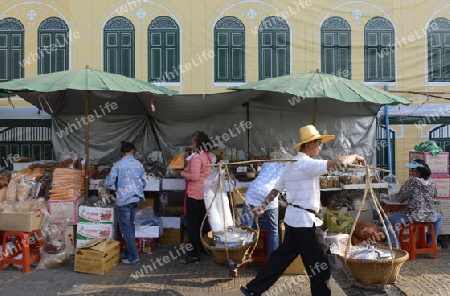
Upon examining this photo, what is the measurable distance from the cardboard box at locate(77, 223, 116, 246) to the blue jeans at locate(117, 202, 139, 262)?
14.5 inches

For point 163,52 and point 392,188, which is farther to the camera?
point 163,52

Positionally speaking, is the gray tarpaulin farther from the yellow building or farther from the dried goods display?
the dried goods display

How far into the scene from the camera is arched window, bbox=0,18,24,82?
10406mm

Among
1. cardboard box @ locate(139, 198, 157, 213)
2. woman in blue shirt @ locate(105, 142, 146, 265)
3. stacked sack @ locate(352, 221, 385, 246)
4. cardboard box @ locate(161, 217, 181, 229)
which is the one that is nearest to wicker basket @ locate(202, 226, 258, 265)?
woman in blue shirt @ locate(105, 142, 146, 265)

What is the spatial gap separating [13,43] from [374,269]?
1015 cm

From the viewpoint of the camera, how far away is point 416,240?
6727 millimetres

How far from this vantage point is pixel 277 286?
5332 millimetres

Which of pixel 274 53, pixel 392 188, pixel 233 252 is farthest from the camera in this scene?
pixel 274 53

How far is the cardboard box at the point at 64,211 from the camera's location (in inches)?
255

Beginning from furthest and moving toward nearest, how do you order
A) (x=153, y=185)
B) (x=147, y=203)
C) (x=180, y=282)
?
(x=147, y=203) → (x=153, y=185) → (x=180, y=282)

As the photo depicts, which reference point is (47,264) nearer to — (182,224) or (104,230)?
(104,230)

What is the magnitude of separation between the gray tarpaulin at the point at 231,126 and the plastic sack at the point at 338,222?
2.24m

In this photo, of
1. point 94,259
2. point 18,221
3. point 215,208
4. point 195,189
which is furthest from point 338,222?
point 18,221

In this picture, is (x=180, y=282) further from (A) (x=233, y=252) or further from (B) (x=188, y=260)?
(A) (x=233, y=252)
